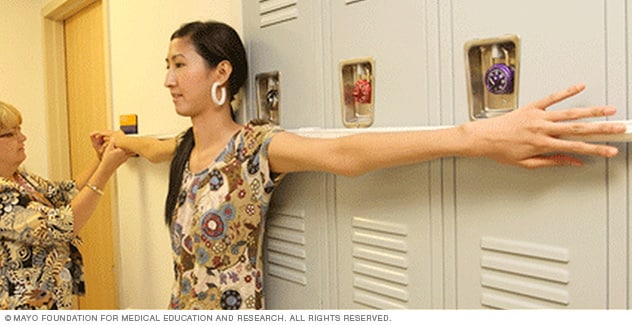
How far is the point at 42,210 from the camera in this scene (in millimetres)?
1642

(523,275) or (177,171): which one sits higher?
(177,171)

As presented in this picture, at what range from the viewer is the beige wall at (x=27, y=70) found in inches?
125

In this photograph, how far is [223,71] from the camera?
145 cm

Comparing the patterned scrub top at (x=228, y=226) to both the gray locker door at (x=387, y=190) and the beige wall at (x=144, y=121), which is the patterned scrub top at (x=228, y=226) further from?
the beige wall at (x=144, y=121)

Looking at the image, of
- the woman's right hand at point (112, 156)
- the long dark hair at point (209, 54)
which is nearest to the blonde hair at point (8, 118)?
the woman's right hand at point (112, 156)

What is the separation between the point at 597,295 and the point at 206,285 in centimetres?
90

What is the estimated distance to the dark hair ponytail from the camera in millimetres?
1507

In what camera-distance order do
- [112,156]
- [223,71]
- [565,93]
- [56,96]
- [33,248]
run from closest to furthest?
[565,93], [223,71], [33,248], [112,156], [56,96]

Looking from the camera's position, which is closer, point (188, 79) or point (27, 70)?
point (188, 79)

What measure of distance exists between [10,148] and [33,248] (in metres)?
0.33

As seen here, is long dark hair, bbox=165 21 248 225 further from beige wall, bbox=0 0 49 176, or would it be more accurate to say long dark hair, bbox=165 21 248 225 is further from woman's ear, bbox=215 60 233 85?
beige wall, bbox=0 0 49 176

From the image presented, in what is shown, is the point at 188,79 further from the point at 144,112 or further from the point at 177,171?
the point at 144,112

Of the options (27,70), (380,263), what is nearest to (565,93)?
(380,263)

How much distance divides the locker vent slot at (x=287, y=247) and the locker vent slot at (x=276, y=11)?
1.74 feet
